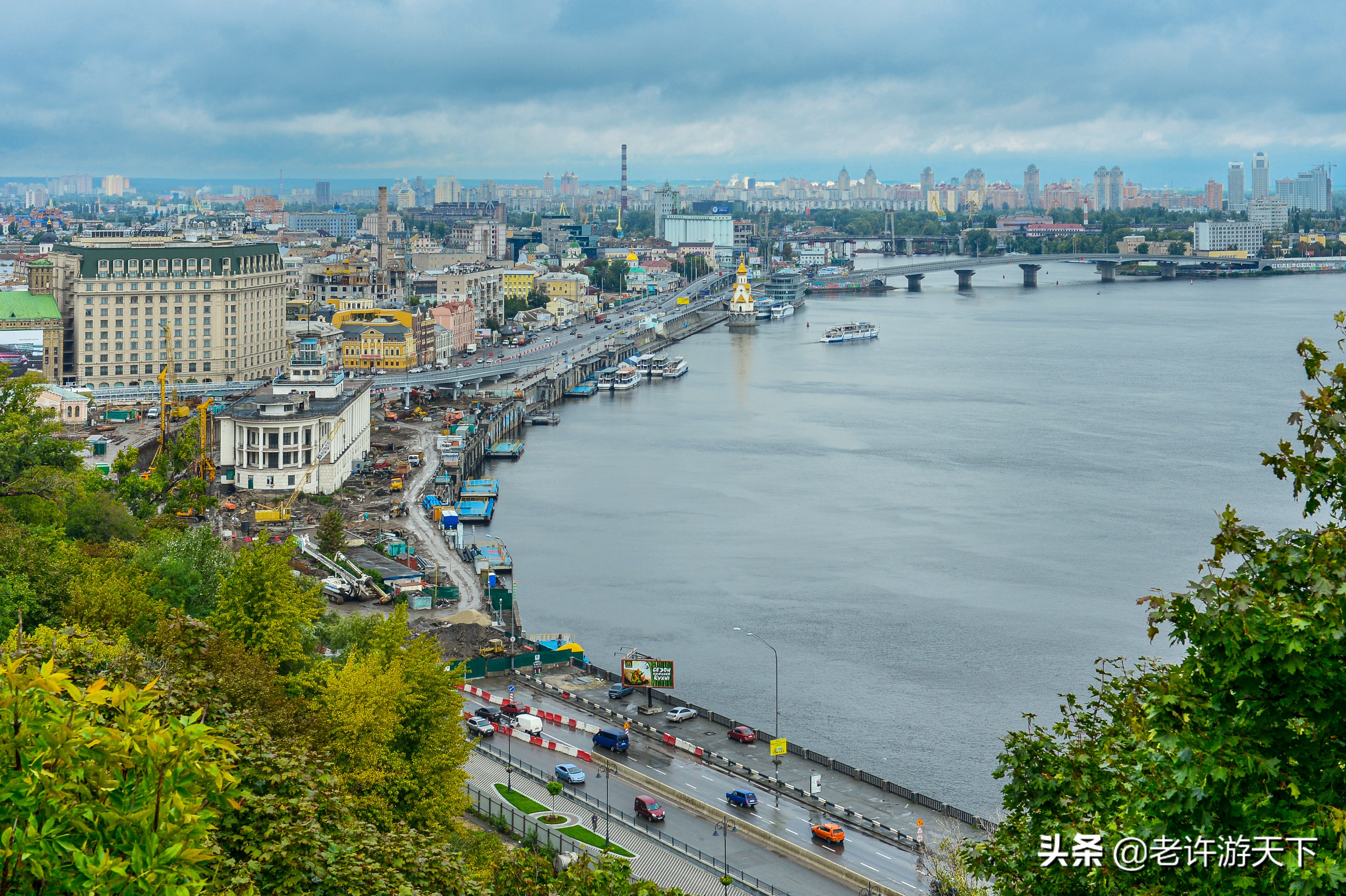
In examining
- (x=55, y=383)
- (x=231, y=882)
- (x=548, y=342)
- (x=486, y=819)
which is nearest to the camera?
(x=231, y=882)

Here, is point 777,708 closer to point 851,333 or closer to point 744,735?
point 744,735

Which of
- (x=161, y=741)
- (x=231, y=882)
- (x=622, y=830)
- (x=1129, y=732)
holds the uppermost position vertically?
(x=161, y=741)

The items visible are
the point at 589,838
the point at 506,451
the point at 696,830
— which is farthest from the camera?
the point at 506,451

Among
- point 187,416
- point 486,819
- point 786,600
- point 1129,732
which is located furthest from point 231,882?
point 187,416

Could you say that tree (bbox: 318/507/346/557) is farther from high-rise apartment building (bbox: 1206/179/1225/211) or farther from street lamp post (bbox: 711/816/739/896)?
high-rise apartment building (bbox: 1206/179/1225/211)

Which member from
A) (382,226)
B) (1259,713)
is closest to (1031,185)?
(382,226)

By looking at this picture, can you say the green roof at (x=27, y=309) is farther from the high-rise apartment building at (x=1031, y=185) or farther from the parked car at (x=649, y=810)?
the high-rise apartment building at (x=1031, y=185)

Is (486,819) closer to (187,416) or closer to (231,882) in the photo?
(231,882)
